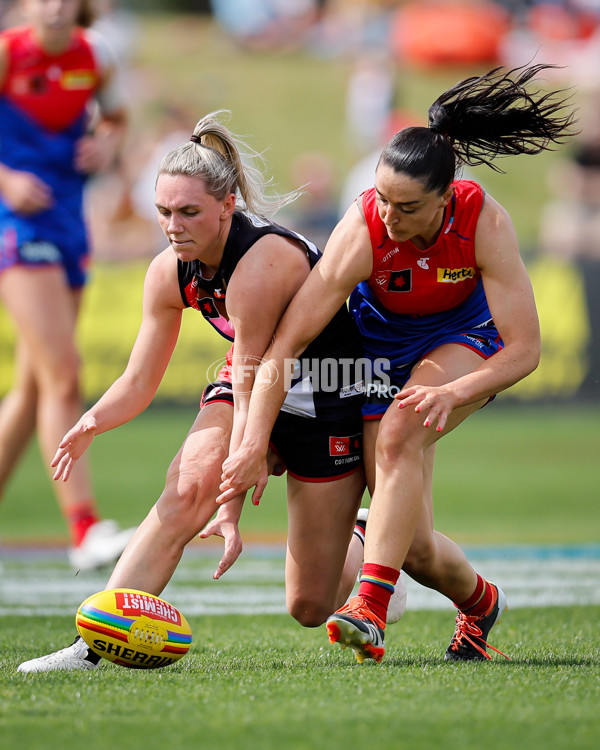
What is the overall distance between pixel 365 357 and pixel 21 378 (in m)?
2.82

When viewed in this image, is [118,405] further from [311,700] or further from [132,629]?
[311,700]

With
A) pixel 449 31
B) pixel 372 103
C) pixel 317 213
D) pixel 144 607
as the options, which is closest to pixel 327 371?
pixel 144 607

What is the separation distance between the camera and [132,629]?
3830mm

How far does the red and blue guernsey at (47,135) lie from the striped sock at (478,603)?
3379 millimetres

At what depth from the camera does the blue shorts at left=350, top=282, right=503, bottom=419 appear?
444 centimetres

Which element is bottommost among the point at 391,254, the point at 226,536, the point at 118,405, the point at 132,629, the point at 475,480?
the point at 475,480

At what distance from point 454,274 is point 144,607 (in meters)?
1.66

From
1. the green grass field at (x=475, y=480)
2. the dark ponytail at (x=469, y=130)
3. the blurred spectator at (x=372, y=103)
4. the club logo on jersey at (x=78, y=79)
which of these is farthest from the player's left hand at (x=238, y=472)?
the blurred spectator at (x=372, y=103)

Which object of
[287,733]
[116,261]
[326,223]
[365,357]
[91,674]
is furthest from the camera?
[326,223]

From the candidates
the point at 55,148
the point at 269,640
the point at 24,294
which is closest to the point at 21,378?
the point at 24,294

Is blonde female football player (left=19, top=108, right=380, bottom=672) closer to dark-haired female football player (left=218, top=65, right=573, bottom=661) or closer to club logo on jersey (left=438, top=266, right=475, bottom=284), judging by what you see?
dark-haired female football player (left=218, top=65, right=573, bottom=661)

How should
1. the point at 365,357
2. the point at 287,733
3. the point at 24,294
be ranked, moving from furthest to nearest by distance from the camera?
the point at 24,294, the point at 365,357, the point at 287,733

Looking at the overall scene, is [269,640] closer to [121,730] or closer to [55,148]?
[121,730]

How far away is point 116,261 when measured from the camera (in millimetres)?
13523
